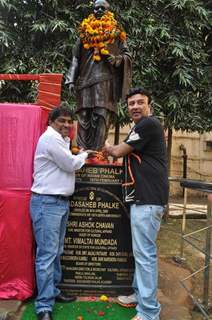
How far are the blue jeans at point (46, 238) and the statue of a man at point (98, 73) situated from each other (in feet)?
4.43

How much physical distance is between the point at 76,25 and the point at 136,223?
5.45m

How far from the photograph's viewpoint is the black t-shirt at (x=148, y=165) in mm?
3105

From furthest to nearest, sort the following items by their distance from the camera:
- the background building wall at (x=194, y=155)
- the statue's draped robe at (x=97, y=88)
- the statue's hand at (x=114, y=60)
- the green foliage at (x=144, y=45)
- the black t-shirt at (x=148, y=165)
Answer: the background building wall at (x=194, y=155) < the green foliage at (x=144, y=45) < the statue's draped robe at (x=97, y=88) < the statue's hand at (x=114, y=60) < the black t-shirt at (x=148, y=165)

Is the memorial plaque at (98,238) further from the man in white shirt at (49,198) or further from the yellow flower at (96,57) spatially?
the yellow flower at (96,57)

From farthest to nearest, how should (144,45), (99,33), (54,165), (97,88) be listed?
(144,45) < (97,88) < (99,33) < (54,165)

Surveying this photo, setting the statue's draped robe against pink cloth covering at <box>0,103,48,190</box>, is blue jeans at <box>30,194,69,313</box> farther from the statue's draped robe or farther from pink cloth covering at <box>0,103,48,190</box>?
the statue's draped robe

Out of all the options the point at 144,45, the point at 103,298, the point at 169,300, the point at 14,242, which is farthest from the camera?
the point at 144,45

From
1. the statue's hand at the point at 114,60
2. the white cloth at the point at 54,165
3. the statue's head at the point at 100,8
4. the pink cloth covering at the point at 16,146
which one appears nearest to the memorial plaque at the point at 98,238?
the white cloth at the point at 54,165

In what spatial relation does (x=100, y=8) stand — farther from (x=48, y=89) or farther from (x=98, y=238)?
(x=98, y=238)

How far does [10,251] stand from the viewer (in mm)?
3525

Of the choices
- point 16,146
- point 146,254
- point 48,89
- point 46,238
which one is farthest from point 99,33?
point 146,254

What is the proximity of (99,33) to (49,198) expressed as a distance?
7.06 ft

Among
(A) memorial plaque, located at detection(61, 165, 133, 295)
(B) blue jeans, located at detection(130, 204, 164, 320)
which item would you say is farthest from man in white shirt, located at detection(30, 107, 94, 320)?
(B) blue jeans, located at detection(130, 204, 164, 320)

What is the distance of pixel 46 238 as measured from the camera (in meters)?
3.30
